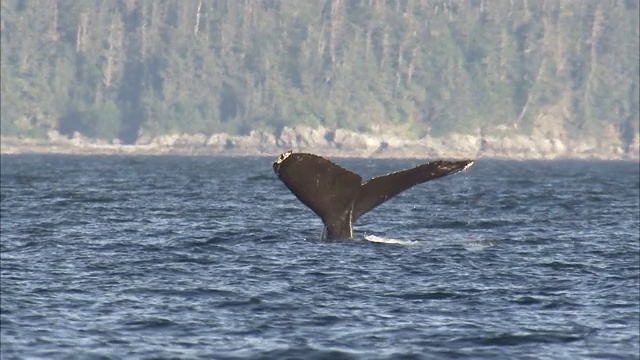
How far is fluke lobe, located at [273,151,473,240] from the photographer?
21.7 metres

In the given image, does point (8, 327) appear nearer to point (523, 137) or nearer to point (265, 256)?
point (265, 256)

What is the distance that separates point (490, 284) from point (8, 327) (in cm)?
820

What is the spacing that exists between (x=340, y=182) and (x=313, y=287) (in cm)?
257

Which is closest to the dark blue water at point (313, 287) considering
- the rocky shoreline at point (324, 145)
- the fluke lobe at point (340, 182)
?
the fluke lobe at point (340, 182)

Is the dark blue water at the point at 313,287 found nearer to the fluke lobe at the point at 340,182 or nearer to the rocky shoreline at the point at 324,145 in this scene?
the fluke lobe at the point at 340,182

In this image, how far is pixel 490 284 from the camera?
21.1 m

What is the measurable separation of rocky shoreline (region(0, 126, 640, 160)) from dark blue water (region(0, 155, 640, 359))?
494 feet

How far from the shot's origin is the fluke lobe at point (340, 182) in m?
21.7

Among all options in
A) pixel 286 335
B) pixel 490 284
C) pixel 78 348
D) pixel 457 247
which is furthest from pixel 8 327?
pixel 457 247

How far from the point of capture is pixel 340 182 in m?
22.6

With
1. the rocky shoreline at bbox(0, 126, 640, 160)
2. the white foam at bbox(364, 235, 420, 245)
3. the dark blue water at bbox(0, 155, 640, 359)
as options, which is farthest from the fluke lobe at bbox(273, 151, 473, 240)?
the rocky shoreline at bbox(0, 126, 640, 160)

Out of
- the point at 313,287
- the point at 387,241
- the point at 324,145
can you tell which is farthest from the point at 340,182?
the point at 324,145

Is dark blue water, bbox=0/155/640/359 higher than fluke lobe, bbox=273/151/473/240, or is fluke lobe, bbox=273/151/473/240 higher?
fluke lobe, bbox=273/151/473/240

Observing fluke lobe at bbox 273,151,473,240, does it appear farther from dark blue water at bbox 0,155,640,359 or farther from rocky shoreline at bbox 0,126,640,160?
rocky shoreline at bbox 0,126,640,160
